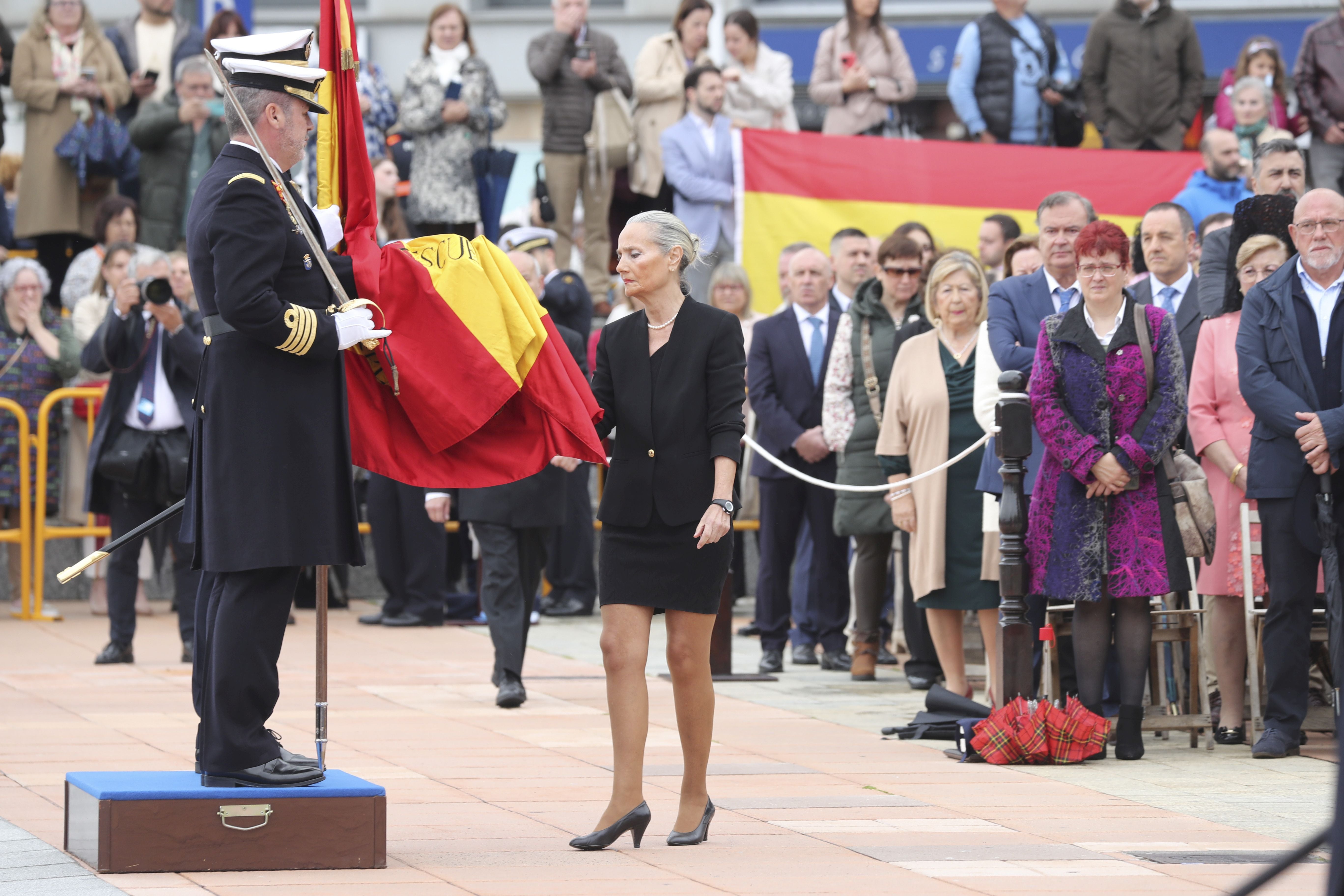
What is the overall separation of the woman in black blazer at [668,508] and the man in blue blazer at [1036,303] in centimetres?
284

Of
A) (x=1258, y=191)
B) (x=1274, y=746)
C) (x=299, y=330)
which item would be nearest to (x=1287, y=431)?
(x=1274, y=746)

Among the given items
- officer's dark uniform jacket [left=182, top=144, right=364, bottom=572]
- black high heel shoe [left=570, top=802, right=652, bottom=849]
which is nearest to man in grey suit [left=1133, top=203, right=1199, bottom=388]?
black high heel shoe [left=570, top=802, right=652, bottom=849]

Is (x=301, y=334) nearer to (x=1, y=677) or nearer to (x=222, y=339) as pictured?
(x=222, y=339)

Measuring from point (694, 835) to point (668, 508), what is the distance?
41.4 inches

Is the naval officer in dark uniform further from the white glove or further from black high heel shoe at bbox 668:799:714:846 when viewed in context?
black high heel shoe at bbox 668:799:714:846

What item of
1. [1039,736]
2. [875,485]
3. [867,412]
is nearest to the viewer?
[1039,736]

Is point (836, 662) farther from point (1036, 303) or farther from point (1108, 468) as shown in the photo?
point (1108, 468)

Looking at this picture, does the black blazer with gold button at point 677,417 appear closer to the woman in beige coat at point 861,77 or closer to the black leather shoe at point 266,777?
the black leather shoe at point 266,777

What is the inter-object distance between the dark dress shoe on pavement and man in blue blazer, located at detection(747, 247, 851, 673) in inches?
131

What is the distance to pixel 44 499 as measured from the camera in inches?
518

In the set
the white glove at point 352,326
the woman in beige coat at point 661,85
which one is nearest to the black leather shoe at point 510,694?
the white glove at point 352,326

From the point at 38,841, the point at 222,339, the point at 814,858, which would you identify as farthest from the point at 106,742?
the point at 814,858

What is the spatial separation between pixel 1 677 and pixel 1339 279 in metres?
7.02

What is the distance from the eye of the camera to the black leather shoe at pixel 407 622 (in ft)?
43.2
